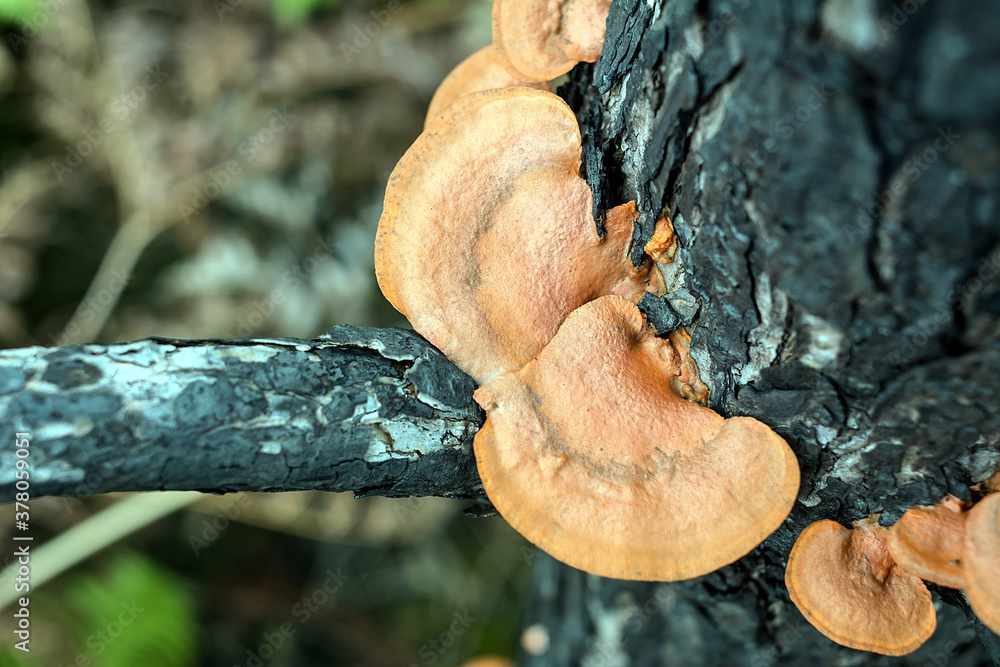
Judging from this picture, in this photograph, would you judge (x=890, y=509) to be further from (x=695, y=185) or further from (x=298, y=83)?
(x=298, y=83)

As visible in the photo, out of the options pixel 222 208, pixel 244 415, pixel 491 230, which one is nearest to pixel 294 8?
pixel 222 208

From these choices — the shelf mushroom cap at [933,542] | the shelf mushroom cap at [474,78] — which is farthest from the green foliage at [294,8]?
the shelf mushroom cap at [933,542]

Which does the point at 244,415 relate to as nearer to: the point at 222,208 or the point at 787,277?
the point at 787,277

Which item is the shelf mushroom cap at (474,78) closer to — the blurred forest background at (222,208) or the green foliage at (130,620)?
the blurred forest background at (222,208)

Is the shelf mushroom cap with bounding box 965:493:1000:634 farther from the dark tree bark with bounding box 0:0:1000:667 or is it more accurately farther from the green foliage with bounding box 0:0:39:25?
the green foliage with bounding box 0:0:39:25

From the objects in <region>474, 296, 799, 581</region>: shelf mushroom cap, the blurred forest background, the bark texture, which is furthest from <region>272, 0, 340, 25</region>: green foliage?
<region>474, 296, 799, 581</region>: shelf mushroom cap

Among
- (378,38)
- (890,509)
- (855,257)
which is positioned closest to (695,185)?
(855,257)

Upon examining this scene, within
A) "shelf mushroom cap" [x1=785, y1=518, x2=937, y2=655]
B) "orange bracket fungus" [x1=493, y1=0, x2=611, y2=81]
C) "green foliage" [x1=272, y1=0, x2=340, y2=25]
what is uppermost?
"green foliage" [x1=272, y1=0, x2=340, y2=25]
